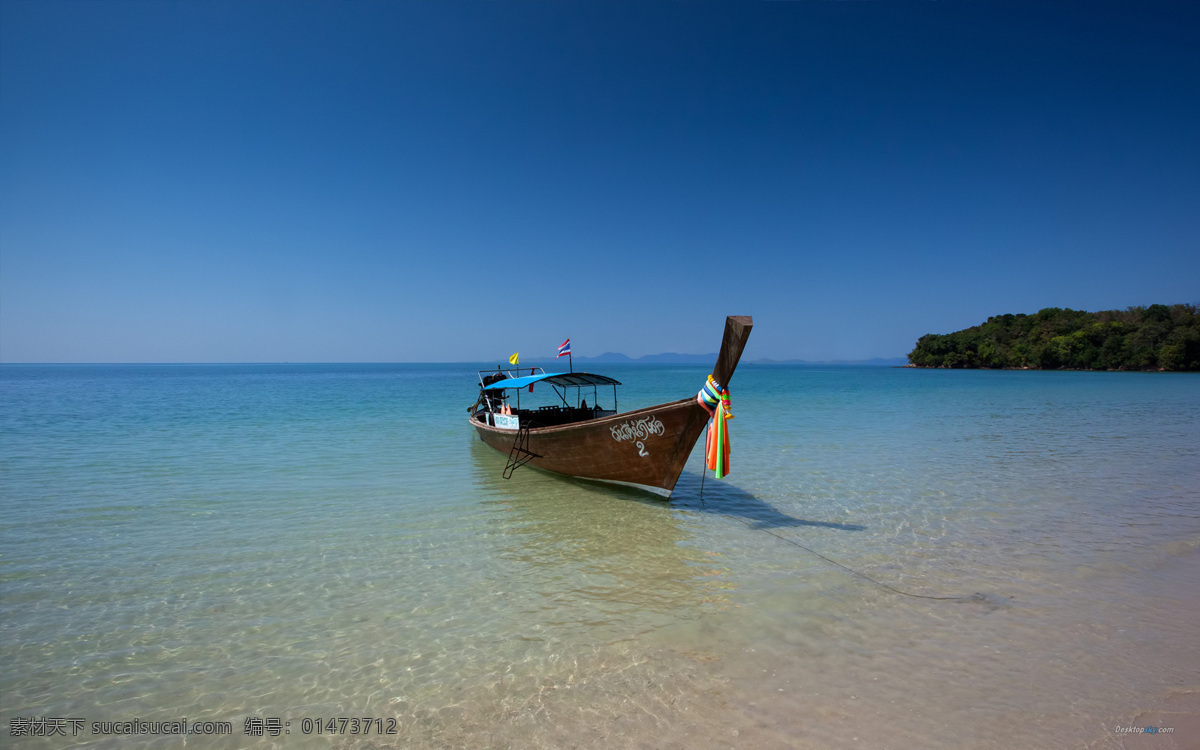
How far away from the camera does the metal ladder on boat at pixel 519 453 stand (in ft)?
39.6

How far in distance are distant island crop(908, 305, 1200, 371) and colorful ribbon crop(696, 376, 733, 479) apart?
90.4 metres

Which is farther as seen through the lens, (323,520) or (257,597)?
(323,520)

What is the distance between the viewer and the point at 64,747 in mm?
3680

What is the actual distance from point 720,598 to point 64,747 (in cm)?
549

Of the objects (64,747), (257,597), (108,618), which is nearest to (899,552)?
(257,597)

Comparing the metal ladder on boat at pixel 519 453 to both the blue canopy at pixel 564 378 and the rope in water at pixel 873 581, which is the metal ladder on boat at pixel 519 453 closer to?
the blue canopy at pixel 564 378

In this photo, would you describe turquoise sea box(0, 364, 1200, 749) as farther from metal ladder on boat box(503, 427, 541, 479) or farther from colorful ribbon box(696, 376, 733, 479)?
colorful ribbon box(696, 376, 733, 479)

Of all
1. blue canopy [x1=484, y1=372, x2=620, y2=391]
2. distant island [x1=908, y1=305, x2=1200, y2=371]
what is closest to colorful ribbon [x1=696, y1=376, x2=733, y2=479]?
blue canopy [x1=484, y1=372, x2=620, y2=391]

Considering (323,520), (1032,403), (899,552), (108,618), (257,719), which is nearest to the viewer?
(257,719)

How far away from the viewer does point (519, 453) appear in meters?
12.5

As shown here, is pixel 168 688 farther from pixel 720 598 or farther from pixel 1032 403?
pixel 1032 403

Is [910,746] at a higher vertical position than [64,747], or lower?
higher

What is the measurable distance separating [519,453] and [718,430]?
6.02 meters

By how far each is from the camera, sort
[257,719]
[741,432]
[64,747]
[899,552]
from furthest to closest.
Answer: [741,432] → [899,552] → [257,719] → [64,747]
